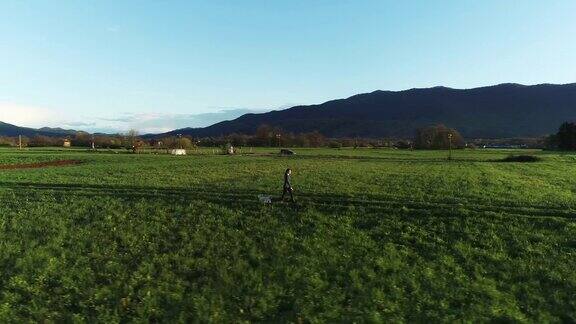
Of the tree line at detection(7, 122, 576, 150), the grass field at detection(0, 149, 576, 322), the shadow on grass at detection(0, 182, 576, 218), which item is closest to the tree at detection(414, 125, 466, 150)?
the tree line at detection(7, 122, 576, 150)

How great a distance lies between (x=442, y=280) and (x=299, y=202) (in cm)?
1208

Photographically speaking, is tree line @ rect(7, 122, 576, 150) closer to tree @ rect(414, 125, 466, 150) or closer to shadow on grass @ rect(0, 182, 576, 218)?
tree @ rect(414, 125, 466, 150)

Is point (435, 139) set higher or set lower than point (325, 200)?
higher

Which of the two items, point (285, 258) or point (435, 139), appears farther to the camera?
point (435, 139)

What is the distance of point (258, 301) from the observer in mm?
15242

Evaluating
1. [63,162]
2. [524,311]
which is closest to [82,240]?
[524,311]

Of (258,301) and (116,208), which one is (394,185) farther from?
(258,301)

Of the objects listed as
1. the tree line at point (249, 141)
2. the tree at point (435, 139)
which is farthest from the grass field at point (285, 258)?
the tree at point (435, 139)

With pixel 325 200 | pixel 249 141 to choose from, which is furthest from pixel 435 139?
pixel 325 200

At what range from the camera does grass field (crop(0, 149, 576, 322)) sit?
14.8 m

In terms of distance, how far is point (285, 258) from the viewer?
1862cm

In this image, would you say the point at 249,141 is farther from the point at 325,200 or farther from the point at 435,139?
the point at 325,200

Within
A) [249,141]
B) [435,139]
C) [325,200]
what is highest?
[435,139]

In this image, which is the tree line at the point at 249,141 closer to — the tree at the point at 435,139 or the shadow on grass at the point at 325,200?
the tree at the point at 435,139
